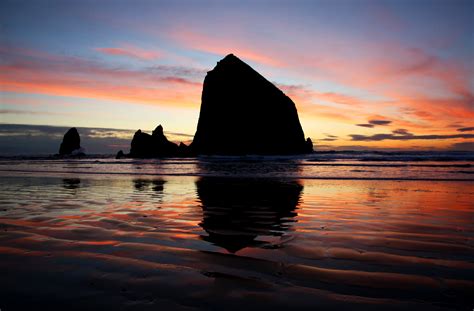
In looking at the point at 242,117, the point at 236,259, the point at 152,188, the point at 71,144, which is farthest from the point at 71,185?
the point at 71,144

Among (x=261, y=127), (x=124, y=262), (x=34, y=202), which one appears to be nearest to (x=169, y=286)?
(x=124, y=262)

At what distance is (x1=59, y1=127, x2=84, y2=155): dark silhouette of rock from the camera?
301 ft

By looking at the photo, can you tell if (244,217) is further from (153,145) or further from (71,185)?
(153,145)

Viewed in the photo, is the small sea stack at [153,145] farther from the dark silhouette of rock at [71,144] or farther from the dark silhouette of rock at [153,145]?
the dark silhouette of rock at [71,144]

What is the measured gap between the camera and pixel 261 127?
79500mm

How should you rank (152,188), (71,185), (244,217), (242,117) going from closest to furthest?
(244,217) < (152,188) < (71,185) < (242,117)

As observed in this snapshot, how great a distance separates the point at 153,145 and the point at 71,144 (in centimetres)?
3887

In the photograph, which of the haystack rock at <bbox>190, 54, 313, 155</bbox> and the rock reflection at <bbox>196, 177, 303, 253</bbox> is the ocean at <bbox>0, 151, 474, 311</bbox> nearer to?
the rock reflection at <bbox>196, 177, 303, 253</bbox>

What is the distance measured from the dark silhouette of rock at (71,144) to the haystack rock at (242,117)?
132ft

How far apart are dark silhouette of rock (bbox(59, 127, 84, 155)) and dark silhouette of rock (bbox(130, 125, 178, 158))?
3267 cm

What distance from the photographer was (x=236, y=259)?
11.4ft

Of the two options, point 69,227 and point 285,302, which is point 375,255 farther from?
point 69,227

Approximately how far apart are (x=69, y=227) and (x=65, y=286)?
2.74 meters

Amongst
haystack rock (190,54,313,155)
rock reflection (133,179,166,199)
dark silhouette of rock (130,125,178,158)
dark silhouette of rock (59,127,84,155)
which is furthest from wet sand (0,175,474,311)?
dark silhouette of rock (59,127,84,155)
